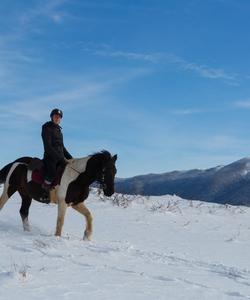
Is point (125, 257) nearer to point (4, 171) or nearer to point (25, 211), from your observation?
point (25, 211)

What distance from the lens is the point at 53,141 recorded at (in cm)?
1047

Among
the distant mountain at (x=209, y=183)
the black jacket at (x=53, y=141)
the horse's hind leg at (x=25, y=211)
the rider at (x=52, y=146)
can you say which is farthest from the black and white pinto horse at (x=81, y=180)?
the distant mountain at (x=209, y=183)

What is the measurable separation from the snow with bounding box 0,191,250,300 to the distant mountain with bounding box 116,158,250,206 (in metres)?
40.4

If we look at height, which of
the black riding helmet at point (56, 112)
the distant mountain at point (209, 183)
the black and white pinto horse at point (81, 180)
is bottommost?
the black and white pinto horse at point (81, 180)

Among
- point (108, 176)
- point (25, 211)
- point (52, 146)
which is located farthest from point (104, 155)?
point (25, 211)

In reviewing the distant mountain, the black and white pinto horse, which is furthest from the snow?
the distant mountain

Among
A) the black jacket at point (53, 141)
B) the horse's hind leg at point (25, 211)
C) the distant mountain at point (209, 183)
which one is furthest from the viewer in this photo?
the distant mountain at point (209, 183)

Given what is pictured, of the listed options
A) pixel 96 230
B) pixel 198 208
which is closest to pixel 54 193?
pixel 96 230

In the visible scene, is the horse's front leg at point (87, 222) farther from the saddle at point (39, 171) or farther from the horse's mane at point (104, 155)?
the horse's mane at point (104, 155)

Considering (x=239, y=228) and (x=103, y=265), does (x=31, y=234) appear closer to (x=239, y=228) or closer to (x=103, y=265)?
(x=103, y=265)

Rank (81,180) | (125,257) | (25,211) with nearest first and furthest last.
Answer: (125,257) → (81,180) → (25,211)

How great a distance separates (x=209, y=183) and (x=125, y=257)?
2350 inches

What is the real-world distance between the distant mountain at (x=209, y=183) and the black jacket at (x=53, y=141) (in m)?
44.8

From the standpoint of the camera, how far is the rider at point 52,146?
10.2 meters
